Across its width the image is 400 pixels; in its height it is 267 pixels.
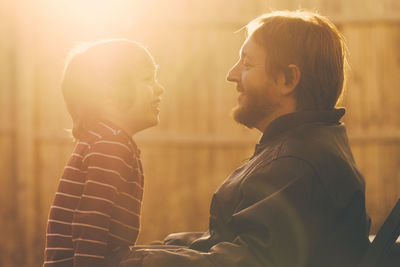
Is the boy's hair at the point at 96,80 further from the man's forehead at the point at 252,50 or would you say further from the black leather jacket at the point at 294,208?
A: the black leather jacket at the point at 294,208

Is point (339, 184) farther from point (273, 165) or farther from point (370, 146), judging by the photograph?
point (370, 146)

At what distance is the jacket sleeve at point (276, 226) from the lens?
1.51 metres

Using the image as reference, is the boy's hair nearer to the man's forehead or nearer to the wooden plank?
the man's forehead

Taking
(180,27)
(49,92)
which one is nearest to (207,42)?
(180,27)

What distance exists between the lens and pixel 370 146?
520 cm

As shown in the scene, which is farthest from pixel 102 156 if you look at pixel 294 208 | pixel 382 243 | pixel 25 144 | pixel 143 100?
pixel 25 144

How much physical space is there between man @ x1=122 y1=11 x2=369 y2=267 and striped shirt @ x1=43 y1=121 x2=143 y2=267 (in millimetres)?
203

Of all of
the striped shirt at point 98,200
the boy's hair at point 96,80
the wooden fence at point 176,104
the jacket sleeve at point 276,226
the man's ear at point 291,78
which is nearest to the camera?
the jacket sleeve at point 276,226

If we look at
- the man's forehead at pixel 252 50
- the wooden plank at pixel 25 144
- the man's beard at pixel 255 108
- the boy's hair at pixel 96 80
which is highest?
the man's forehead at pixel 252 50

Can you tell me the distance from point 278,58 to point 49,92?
12.2 feet

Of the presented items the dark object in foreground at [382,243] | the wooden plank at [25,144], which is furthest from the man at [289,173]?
the wooden plank at [25,144]

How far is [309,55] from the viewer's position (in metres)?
1.85

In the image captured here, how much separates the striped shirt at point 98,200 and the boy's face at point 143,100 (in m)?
0.08

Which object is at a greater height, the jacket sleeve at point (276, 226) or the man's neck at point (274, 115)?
the man's neck at point (274, 115)
